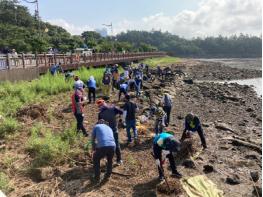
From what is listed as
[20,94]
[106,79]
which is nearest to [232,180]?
[20,94]

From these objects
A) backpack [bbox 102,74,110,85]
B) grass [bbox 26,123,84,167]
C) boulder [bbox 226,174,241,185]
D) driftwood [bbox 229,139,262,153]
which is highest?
backpack [bbox 102,74,110,85]

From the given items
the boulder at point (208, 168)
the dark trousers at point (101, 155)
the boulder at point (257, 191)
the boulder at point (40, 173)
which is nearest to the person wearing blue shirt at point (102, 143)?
the dark trousers at point (101, 155)

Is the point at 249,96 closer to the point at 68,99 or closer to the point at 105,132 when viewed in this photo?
the point at 68,99

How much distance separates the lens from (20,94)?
60.1ft

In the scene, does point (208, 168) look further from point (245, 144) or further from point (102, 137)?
point (245, 144)

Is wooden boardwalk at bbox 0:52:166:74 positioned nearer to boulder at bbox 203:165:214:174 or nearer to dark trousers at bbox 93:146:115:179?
dark trousers at bbox 93:146:115:179

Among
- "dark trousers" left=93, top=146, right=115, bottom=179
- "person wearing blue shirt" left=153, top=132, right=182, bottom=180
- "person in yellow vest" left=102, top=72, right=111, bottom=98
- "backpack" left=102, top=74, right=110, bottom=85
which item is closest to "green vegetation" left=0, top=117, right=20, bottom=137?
"dark trousers" left=93, top=146, right=115, bottom=179

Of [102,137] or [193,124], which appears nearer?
[102,137]

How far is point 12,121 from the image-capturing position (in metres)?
13.5

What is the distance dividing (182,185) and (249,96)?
24.2 meters

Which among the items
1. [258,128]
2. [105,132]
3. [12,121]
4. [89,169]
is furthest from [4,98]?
[258,128]

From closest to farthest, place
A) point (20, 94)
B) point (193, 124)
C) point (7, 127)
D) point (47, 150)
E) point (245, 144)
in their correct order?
point (47, 150)
point (193, 124)
point (7, 127)
point (245, 144)
point (20, 94)

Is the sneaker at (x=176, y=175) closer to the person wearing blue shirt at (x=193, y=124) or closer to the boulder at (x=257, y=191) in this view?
the boulder at (x=257, y=191)

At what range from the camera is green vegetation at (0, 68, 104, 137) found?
44.0ft
